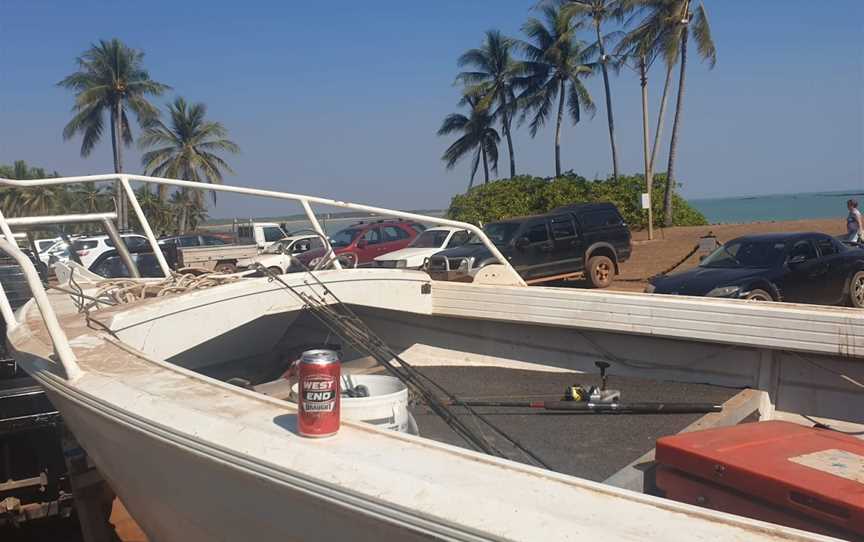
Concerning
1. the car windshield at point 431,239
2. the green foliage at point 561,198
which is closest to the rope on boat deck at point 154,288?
the car windshield at point 431,239

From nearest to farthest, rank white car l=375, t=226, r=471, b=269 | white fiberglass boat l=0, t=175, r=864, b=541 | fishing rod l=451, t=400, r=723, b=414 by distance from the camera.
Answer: white fiberglass boat l=0, t=175, r=864, b=541 < fishing rod l=451, t=400, r=723, b=414 < white car l=375, t=226, r=471, b=269

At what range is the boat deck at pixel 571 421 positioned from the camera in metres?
3.65

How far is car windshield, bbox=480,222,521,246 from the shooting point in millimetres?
14052

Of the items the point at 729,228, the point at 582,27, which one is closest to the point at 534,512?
the point at 729,228

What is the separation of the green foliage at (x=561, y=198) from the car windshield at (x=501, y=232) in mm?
15630

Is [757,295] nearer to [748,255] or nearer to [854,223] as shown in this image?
[748,255]

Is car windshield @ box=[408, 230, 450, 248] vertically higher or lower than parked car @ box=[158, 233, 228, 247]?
higher

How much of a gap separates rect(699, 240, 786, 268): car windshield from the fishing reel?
619 centimetres

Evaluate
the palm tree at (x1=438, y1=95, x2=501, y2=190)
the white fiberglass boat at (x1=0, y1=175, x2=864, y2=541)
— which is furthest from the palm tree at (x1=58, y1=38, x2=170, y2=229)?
the white fiberglass boat at (x1=0, y1=175, x2=864, y2=541)

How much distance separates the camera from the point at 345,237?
59.8ft

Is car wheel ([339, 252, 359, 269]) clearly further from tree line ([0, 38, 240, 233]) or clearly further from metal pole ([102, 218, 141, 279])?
tree line ([0, 38, 240, 233])

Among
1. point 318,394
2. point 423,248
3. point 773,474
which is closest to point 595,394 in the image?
point 773,474

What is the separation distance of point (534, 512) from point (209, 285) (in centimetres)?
361

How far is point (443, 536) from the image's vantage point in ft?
5.67
